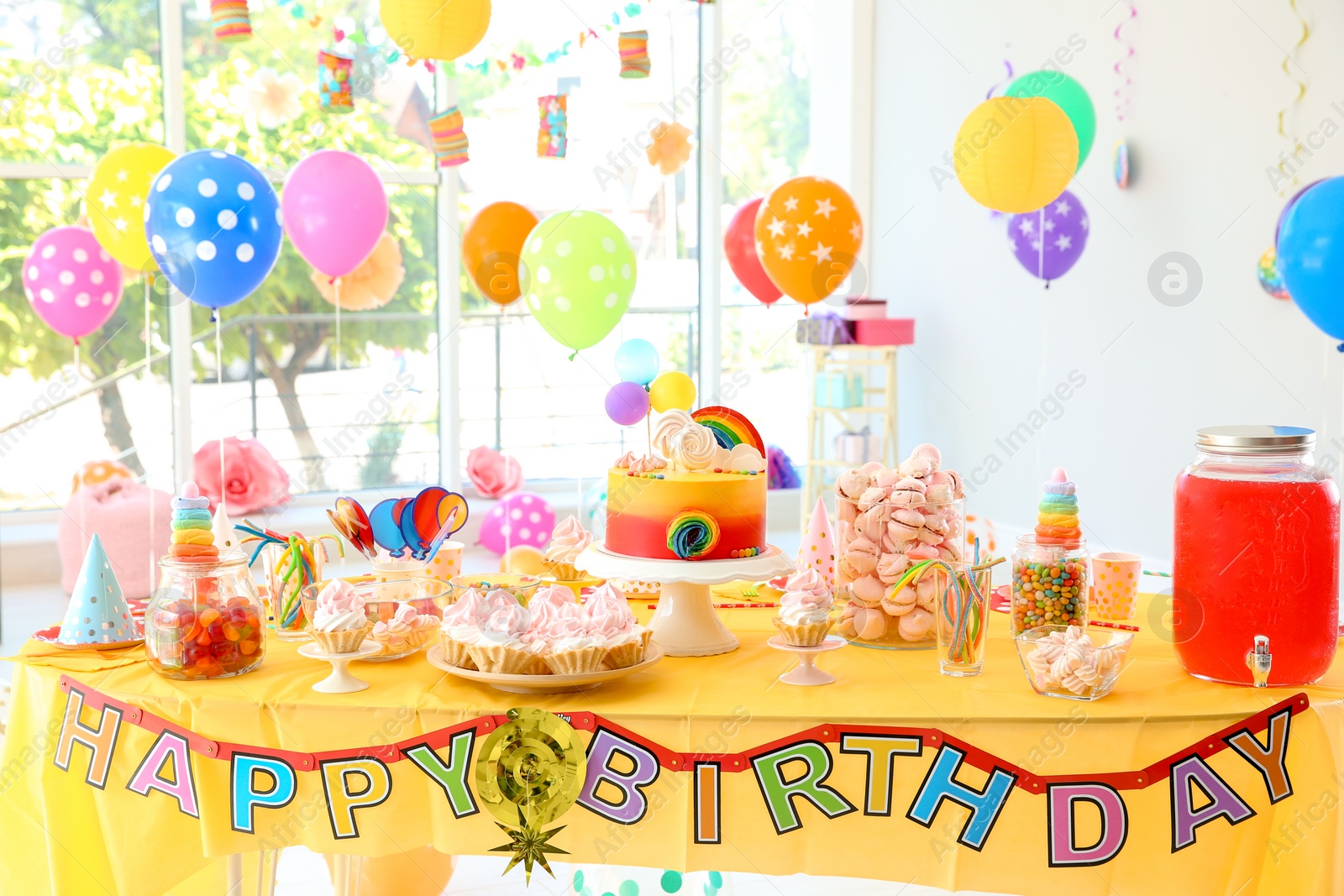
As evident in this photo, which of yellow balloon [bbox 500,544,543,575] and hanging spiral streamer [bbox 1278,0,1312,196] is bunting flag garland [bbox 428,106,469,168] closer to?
yellow balloon [bbox 500,544,543,575]

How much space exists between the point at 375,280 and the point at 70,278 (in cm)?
133

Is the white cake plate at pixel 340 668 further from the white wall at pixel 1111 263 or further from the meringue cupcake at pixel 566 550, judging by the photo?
the white wall at pixel 1111 263

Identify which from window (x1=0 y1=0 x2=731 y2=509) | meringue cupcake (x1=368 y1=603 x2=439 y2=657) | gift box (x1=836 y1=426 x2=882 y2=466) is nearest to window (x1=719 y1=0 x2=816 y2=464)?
window (x1=0 y1=0 x2=731 y2=509)

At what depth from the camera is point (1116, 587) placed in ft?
6.70

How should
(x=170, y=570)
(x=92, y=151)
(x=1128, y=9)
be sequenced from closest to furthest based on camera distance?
(x=170, y=570) < (x=1128, y=9) < (x=92, y=151)

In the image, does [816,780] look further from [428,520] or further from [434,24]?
[434,24]

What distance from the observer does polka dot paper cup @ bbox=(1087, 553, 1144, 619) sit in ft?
6.70

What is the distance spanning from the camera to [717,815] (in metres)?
1.58

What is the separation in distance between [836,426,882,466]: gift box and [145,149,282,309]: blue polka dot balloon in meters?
3.31

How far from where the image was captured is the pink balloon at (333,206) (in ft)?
12.7

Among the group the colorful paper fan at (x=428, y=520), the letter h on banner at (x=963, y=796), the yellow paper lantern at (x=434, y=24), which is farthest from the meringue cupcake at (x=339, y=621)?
the yellow paper lantern at (x=434, y=24)

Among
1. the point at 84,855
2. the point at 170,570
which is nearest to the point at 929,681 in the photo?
the point at 170,570

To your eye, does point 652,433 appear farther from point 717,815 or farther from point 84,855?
point 84,855

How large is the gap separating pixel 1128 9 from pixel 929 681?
384 cm
